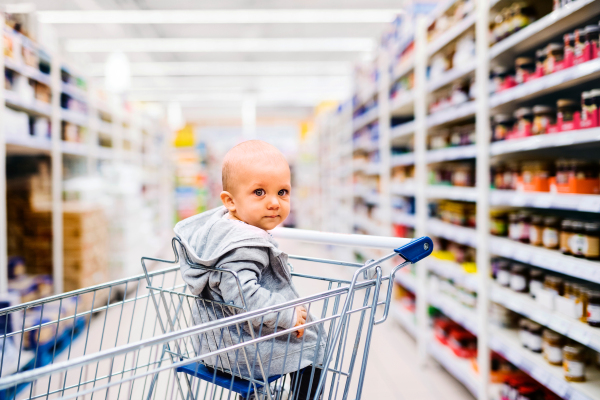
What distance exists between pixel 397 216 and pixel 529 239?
5.81ft

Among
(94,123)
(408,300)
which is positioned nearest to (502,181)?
(408,300)

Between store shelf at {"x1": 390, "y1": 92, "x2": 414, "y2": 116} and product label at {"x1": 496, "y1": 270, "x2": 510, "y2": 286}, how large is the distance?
5.38ft

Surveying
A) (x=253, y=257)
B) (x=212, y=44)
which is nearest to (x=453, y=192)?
(x=253, y=257)

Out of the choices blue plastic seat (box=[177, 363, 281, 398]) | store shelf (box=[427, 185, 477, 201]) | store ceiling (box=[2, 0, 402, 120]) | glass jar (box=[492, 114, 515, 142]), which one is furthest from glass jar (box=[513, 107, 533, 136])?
store ceiling (box=[2, 0, 402, 120])

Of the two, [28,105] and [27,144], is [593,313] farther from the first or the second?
[28,105]

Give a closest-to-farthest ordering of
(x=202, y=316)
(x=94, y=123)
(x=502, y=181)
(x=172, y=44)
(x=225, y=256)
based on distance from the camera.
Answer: (x=225, y=256)
(x=202, y=316)
(x=502, y=181)
(x=94, y=123)
(x=172, y=44)

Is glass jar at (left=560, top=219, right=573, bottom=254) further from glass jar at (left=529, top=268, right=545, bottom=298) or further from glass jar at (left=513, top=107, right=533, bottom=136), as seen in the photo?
glass jar at (left=513, top=107, right=533, bottom=136)

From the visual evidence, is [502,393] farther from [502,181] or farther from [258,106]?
[258,106]

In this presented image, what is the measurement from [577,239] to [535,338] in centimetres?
59

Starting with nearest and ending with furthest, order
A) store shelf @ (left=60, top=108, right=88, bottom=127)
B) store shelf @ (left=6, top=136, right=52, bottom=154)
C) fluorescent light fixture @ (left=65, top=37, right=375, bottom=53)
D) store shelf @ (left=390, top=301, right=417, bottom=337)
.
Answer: store shelf @ (left=6, top=136, right=52, bottom=154) < store shelf @ (left=390, top=301, right=417, bottom=337) < store shelf @ (left=60, top=108, right=88, bottom=127) < fluorescent light fixture @ (left=65, top=37, right=375, bottom=53)

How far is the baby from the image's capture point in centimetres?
113

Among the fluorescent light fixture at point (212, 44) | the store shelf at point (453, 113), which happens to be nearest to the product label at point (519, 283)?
the store shelf at point (453, 113)

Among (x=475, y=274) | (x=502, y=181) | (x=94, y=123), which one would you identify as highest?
(x=94, y=123)

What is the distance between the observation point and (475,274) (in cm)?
260
